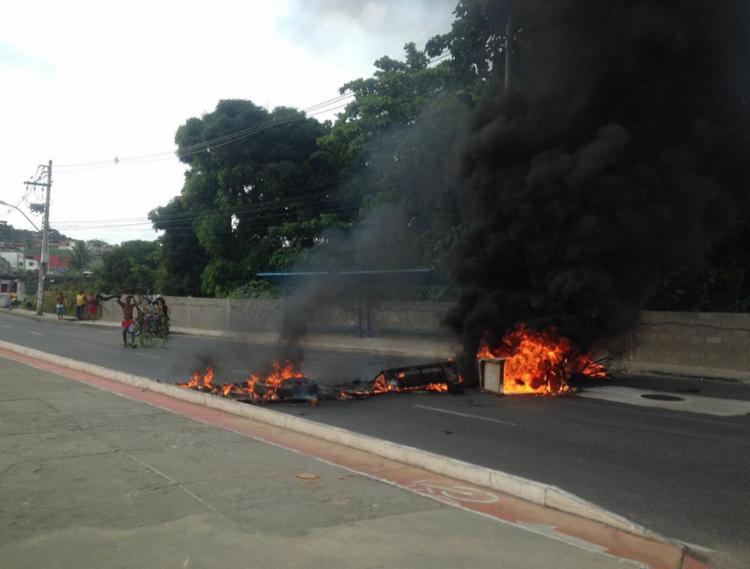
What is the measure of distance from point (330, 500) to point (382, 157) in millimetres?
20950

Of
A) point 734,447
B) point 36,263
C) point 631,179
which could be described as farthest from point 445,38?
point 36,263

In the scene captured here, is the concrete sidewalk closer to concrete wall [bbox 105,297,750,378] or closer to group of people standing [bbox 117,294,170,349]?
concrete wall [bbox 105,297,750,378]

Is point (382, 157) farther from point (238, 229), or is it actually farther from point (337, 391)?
point (337, 391)

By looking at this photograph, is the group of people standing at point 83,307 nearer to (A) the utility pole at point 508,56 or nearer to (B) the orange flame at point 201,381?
(B) the orange flame at point 201,381

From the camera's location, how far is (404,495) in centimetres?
506

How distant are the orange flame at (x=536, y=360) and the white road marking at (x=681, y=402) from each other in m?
0.62

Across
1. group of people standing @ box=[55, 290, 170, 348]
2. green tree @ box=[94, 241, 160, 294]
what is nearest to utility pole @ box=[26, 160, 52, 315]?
green tree @ box=[94, 241, 160, 294]

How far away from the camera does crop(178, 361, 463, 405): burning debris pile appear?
10.3 meters

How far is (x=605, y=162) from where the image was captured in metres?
13.0

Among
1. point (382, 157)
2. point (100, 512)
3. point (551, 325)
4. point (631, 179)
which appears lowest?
point (100, 512)

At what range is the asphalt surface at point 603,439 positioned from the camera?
17.4ft

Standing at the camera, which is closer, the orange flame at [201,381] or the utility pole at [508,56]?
the orange flame at [201,381]

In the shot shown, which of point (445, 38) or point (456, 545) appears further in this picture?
point (445, 38)

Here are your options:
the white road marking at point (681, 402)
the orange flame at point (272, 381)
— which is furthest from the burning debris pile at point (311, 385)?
the white road marking at point (681, 402)
